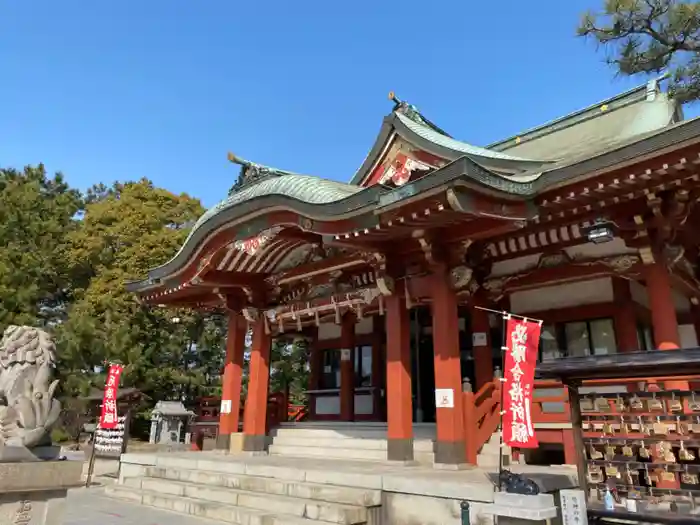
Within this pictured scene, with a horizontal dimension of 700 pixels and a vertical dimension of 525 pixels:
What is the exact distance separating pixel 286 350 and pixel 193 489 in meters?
27.1

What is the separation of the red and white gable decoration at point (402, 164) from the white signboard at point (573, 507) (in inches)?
332

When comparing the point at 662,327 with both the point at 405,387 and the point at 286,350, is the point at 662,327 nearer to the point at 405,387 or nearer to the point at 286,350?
the point at 405,387

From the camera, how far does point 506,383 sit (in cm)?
659

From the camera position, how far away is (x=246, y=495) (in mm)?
8180

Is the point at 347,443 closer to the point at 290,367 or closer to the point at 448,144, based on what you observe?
the point at 448,144

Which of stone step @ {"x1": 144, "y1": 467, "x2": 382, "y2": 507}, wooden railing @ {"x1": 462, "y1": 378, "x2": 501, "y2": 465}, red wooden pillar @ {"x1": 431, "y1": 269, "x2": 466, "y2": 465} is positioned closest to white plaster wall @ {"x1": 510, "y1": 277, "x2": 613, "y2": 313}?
wooden railing @ {"x1": 462, "y1": 378, "x2": 501, "y2": 465}

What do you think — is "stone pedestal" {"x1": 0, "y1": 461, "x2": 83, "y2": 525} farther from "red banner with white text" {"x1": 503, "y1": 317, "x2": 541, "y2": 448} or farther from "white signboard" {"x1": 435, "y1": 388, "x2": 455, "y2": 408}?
"white signboard" {"x1": 435, "y1": 388, "x2": 455, "y2": 408}

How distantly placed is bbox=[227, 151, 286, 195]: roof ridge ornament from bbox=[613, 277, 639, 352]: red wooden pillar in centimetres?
808

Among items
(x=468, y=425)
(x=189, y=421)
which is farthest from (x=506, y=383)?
(x=189, y=421)

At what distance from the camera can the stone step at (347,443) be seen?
379 inches

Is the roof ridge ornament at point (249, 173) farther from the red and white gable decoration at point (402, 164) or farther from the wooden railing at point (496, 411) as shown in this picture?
the wooden railing at point (496, 411)

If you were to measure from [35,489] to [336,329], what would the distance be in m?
11.5

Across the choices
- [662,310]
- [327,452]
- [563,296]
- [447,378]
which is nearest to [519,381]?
[447,378]

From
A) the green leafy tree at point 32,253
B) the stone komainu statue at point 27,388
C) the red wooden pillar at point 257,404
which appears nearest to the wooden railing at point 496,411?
the red wooden pillar at point 257,404
